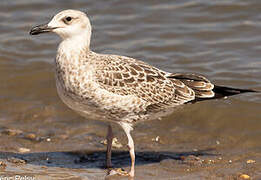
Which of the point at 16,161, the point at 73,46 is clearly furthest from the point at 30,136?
the point at 73,46

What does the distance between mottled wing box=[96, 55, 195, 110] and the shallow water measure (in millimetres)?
843

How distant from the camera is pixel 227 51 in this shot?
11609mm

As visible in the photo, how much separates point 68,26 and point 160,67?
12.4ft

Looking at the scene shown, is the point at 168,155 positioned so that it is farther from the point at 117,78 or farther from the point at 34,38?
the point at 34,38

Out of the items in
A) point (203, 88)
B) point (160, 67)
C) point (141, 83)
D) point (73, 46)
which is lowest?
point (160, 67)

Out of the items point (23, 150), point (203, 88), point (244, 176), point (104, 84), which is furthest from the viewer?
point (23, 150)

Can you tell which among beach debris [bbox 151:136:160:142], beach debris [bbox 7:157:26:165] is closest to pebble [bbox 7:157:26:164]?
beach debris [bbox 7:157:26:165]

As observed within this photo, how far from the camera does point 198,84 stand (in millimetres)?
8344

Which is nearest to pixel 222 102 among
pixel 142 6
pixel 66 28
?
pixel 66 28

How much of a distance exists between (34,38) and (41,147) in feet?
15.1

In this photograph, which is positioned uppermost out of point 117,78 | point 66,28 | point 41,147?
point 66,28

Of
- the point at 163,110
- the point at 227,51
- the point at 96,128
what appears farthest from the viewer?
the point at 227,51

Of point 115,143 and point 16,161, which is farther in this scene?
point 115,143

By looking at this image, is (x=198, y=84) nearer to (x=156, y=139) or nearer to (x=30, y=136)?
(x=156, y=139)
